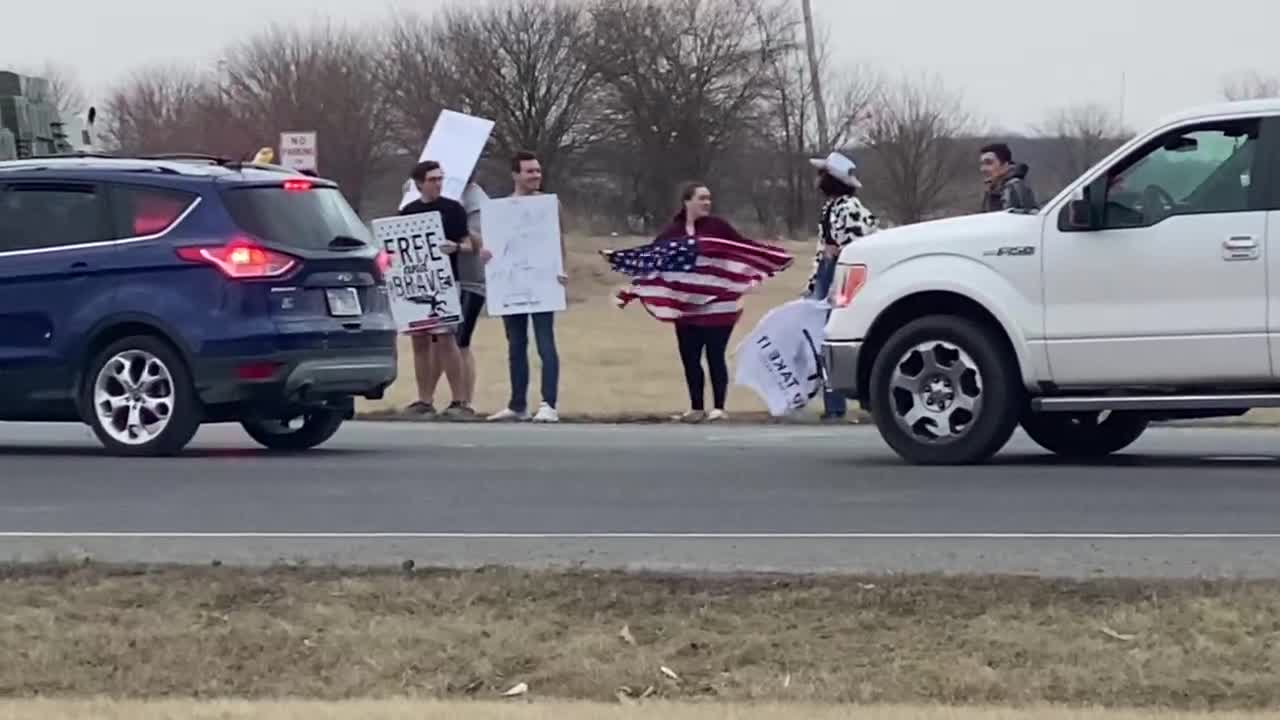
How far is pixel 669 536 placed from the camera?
9406mm

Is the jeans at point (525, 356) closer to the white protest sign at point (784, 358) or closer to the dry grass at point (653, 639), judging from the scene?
the white protest sign at point (784, 358)

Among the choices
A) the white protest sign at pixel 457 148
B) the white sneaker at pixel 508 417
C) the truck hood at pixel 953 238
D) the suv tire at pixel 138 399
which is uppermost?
the white protest sign at pixel 457 148

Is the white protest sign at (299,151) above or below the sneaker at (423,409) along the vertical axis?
above

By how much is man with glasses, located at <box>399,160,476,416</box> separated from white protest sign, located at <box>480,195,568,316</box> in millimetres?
216

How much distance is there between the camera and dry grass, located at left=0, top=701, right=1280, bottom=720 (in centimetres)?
638

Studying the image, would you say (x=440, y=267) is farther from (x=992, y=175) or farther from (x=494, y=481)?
(x=494, y=481)

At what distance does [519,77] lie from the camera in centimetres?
6862

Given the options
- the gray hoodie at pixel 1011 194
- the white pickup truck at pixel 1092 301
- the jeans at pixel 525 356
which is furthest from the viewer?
the jeans at pixel 525 356

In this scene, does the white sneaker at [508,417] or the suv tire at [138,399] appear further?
the white sneaker at [508,417]

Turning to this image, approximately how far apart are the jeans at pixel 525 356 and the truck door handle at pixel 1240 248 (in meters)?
6.34

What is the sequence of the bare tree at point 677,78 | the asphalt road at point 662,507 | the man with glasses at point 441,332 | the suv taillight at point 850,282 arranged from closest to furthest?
the asphalt road at point 662,507, the suv taillight at point 850,282, the man with glasses at point 441,332, the bare tree at point 677,78

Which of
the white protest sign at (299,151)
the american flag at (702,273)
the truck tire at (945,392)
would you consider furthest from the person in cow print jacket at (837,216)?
the white protest sign at (299,151)

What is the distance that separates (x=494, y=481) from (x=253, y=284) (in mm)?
2313

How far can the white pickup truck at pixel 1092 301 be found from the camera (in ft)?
38.5
